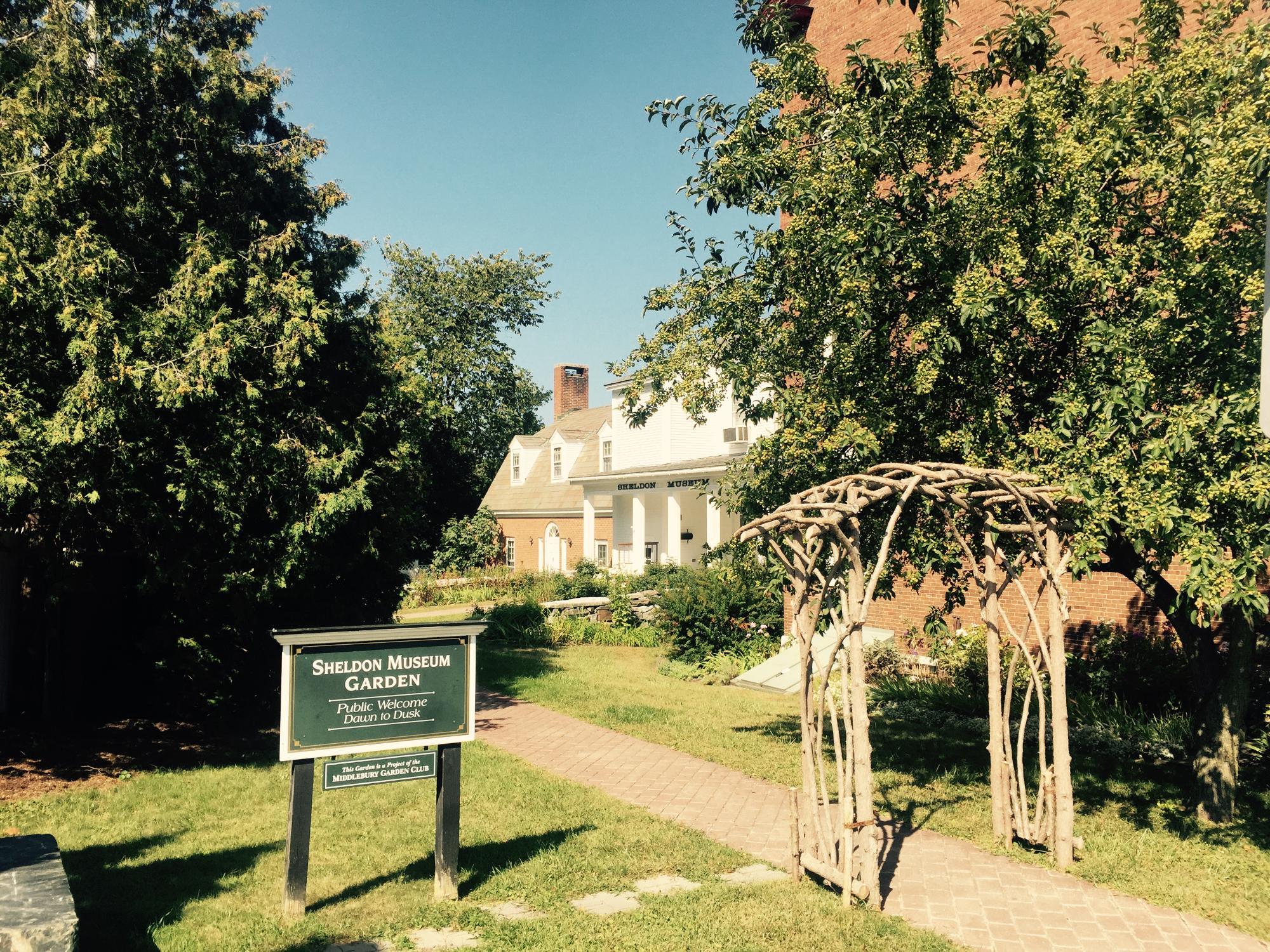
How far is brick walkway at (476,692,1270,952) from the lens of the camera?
6.12 metres

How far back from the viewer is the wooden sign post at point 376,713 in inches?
255

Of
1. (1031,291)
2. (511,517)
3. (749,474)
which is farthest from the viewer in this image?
(511,517)

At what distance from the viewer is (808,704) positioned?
7039mm

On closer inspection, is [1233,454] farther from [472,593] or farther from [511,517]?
[511,517]

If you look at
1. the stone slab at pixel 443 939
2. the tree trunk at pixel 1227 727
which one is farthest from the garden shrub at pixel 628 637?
the stone slab at pixel 443 939

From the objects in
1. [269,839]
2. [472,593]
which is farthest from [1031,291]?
[472,593]

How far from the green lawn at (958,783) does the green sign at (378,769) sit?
4.50m

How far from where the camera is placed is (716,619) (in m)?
19.2

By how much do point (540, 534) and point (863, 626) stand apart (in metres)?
36.2

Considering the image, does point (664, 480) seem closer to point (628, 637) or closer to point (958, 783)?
point (628, 637)

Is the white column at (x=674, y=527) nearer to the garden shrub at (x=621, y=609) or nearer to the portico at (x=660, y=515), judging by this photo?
the portico at (x=660, y=515)

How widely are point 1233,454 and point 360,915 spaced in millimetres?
6834

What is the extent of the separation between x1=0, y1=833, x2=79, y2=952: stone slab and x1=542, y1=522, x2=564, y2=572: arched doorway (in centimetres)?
3520

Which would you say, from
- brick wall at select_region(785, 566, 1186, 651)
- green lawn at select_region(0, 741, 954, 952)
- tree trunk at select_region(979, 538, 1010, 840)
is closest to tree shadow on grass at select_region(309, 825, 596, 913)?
green lawn at select_region(0, 741, 954, 952)
